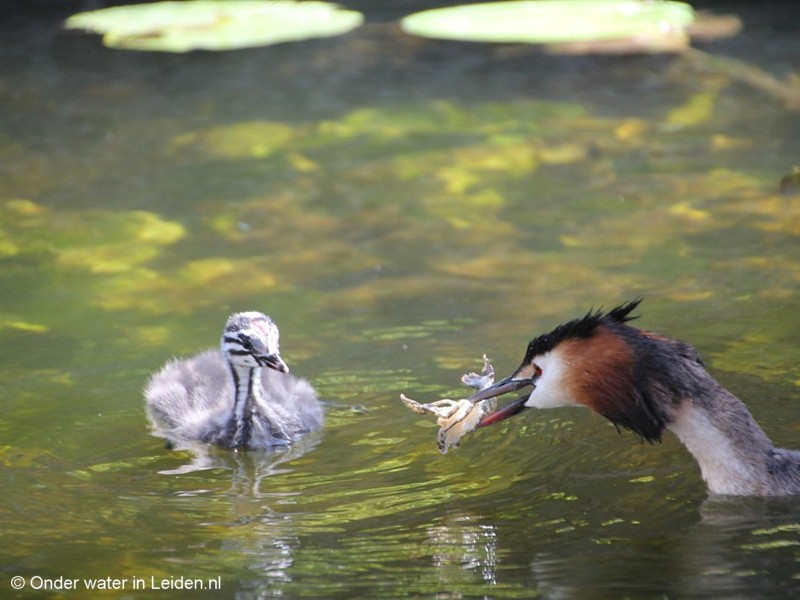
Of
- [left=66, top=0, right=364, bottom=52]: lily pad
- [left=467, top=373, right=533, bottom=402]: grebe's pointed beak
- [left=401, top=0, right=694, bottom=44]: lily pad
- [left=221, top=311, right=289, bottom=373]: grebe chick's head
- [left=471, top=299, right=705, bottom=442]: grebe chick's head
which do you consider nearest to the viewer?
[left=471, top=299, right=705, bottom=442]: grebe chick's head

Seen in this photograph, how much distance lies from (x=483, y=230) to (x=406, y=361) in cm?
240

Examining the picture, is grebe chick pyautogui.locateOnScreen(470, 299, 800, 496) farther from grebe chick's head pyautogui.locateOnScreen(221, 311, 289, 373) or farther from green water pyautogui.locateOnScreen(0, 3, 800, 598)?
grebe chick's head pyautogui.locateOnScreen(221, 311, 289, 373)

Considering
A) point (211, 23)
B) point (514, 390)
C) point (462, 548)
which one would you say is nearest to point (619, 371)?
point (514, 390)

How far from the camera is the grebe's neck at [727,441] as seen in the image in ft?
16.4

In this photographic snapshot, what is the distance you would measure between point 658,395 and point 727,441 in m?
0.33

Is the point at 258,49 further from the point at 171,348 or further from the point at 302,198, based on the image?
the point at 171,348

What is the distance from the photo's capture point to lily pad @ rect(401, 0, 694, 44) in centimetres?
1275

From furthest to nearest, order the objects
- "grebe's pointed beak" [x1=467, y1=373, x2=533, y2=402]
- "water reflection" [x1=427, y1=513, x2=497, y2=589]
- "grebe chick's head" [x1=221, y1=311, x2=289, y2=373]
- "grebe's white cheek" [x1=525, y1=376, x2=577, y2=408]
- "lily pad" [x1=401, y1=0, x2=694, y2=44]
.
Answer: "lily pad" [x1=401, y1=0, x2=694, y2=44], "grebe chick's head" [x1=221, y1=311, x2=289, y2=373], "grebe's pointed beak" [x1=467, y1=373, x2=533, y2=402], "grebe's white cheek" [x1=525, y1=376, x2=577, y2=408], "water reflection" [x1=427, y1=513, x2=497, y2=589]

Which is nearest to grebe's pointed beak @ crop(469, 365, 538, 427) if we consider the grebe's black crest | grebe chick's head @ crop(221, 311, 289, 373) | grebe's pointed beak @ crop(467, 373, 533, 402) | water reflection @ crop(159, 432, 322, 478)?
grebe's pointed beak @ crop(467, 373, 533, 402)

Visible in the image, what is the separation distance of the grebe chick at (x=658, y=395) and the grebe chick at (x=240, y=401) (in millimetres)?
1587

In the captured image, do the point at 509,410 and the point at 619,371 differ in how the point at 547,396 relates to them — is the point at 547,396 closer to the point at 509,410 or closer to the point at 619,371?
the point at 509,410

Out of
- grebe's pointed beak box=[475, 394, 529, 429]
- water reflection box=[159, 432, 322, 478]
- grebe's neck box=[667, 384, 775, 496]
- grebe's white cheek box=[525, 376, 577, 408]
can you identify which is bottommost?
water reflection box=[159, 432, 322, 478]

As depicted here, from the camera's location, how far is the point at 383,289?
8117mm

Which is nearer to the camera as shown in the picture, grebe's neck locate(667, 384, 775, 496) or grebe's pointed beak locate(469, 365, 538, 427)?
grebe's neck locate(667, 384, 775, 496)
